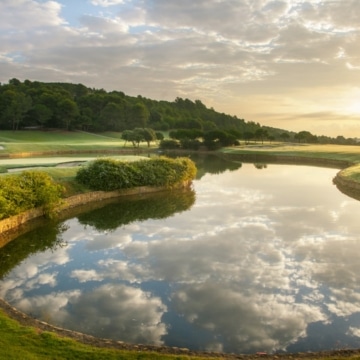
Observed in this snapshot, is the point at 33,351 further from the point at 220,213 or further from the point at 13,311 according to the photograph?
the point at 220,213

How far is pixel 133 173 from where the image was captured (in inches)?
1205

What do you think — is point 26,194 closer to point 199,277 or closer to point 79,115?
point 199,277

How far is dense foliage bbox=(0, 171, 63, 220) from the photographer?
18859mm

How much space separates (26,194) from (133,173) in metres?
10.9

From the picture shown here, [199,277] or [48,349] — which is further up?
[48,349]

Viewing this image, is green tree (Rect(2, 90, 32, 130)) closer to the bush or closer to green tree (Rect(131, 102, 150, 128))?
the bush

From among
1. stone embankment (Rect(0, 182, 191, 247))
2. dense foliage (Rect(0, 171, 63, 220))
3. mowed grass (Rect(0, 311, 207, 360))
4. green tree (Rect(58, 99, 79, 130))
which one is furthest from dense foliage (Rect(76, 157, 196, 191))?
green tree (Rect(58, 99, 79, 130))

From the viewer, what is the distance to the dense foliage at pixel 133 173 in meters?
28.0

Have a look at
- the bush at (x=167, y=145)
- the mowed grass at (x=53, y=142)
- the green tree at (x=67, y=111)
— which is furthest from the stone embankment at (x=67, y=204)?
the green tree at (x=67, y=111)

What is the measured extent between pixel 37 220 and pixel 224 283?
39.5ft

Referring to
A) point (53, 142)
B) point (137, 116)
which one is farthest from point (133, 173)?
point (137, 116)

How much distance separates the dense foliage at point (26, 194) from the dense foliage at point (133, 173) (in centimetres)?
452

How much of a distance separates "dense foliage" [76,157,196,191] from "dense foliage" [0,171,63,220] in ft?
14.8

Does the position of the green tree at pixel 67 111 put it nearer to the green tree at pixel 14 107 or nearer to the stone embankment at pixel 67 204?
the green tree at pixel 14 107
